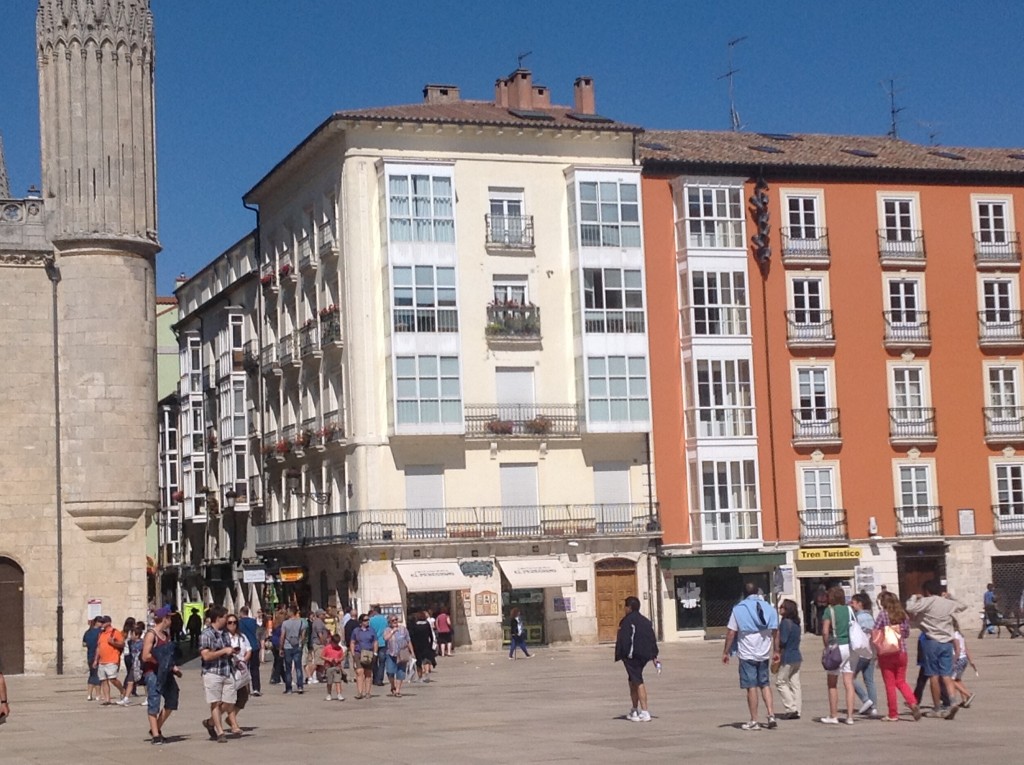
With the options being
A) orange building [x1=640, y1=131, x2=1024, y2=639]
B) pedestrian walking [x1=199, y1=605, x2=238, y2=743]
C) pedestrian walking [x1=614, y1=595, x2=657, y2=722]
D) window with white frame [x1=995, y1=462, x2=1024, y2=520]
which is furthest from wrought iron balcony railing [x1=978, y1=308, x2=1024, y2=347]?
pedestrian walking [x1=199, y1=605, x2=238, y2=743]

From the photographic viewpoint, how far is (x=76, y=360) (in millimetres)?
41531

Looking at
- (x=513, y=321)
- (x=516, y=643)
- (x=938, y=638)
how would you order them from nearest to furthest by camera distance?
(x=938, y=638)
(x=516, y=643)
(x=513, y=321)

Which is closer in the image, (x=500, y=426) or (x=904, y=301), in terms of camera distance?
(x=500, y=426)

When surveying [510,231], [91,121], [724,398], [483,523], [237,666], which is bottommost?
[237,666]

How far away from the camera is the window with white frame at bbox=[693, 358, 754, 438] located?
173 ft

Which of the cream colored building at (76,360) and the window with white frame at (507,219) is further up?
the window with white frame at (507,219)

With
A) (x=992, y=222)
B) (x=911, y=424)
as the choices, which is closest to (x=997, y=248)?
(x=992, y=222)

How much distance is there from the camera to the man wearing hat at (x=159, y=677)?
21.7 m

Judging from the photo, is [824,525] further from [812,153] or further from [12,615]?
[12,615]

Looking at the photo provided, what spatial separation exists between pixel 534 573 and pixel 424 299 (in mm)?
8468

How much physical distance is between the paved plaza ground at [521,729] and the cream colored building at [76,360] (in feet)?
22.6

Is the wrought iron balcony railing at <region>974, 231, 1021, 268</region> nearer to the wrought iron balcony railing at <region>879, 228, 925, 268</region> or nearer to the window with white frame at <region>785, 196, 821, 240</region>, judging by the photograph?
the wrought iron balcony railing at <region>879, 228, 925, 268</region>

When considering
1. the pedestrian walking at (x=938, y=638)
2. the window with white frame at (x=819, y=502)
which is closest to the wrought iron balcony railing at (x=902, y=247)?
the window with white frame at (x=819, y=502)

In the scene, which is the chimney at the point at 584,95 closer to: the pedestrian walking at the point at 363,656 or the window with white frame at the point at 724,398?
the window with white frame at the point at 724,398
